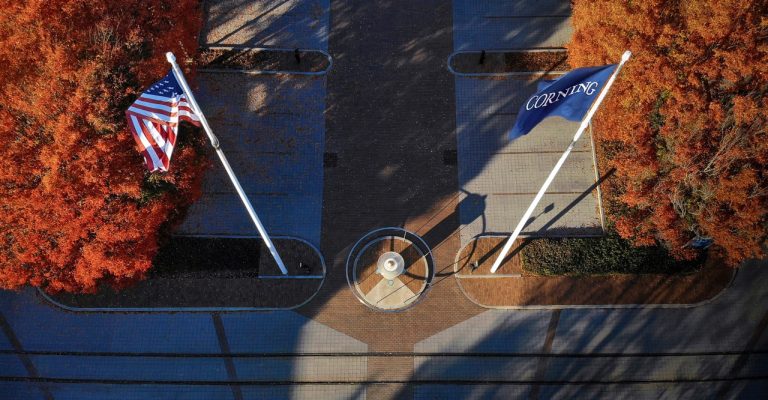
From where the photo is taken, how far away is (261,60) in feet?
95.2

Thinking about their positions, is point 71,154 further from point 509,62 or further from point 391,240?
point 509,62

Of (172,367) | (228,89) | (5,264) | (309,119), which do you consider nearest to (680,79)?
(309,119)

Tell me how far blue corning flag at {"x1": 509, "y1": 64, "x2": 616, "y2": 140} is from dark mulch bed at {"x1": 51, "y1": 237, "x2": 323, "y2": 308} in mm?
13905

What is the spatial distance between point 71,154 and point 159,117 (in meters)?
7.05

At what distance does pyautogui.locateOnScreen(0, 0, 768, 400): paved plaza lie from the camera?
24031 millimetres

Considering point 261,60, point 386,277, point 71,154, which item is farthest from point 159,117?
point 261,60

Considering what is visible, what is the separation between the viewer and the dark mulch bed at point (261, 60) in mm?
28875

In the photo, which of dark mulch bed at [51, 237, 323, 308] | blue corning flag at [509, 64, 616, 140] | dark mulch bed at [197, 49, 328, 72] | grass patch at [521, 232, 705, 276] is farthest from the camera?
dark mulch bed at [197, 49, 328, 72]

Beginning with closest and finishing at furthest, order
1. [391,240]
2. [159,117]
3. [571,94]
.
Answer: [159,117] < [571,94] < [391,240]

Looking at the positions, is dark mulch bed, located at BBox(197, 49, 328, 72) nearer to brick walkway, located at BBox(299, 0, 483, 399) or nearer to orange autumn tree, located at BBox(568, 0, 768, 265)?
brick walkway, located at BBox(299, 0, 483, 399)

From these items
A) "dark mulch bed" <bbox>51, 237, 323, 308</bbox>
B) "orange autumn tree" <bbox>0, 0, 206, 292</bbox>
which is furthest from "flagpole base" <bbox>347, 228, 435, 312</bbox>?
"orange autumn tree" <bbox>0, 0, 206, 292</bbox>

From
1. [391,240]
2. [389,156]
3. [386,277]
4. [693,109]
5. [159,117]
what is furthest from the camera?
[389,156]

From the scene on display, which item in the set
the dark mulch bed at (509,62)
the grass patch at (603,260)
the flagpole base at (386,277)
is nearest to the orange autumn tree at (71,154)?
the flagpole base at (386,277)

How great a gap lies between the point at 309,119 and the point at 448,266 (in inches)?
434
